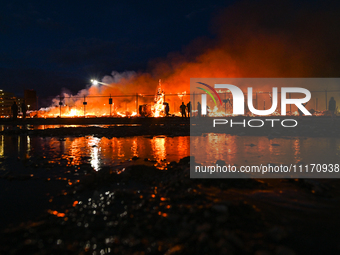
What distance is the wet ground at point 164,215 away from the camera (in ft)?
6.01

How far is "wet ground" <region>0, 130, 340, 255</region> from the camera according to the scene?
6.01ft

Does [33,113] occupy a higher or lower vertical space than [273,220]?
A: higher

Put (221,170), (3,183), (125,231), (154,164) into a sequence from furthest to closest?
(154,164), (221,170), (3,183), (125,231)

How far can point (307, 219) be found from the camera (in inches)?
91.0

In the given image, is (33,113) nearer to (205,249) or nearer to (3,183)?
(3,183)

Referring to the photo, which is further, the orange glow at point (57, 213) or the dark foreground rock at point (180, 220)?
the orange glow at point (57, 213)

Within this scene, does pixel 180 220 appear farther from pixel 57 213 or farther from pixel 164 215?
pixel 57 213

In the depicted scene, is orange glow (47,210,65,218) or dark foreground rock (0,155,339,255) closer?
dark foreground rock (0,155,339,255)

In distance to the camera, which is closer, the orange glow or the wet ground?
the wet ground

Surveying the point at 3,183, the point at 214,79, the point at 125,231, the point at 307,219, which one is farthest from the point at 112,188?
the point at 214,79

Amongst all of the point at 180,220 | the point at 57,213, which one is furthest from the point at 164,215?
the point at 57,213

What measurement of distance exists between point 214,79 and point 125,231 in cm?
3922

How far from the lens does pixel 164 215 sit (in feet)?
7.82

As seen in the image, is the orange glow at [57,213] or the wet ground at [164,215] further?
the orange glow at [57,213]
